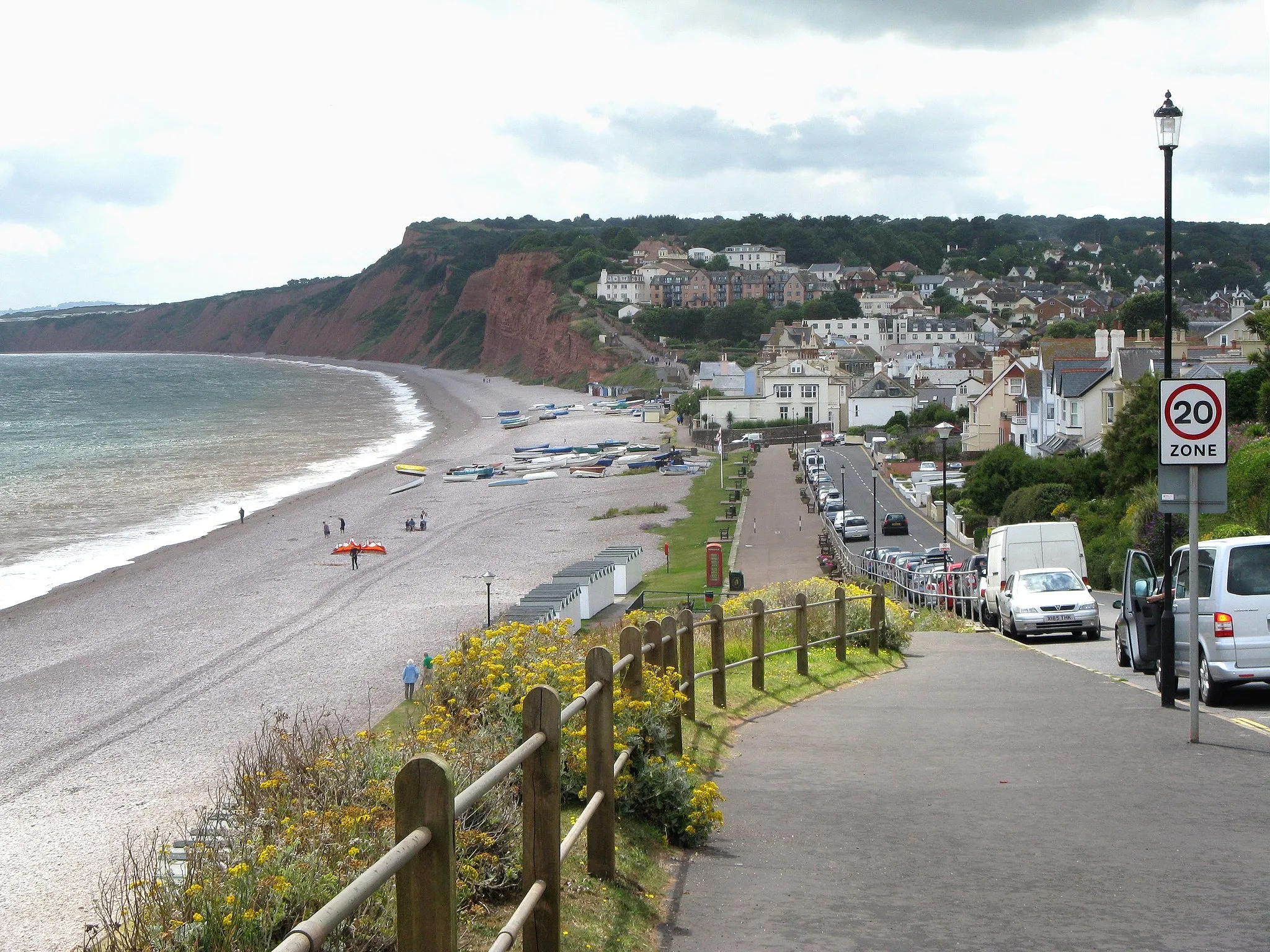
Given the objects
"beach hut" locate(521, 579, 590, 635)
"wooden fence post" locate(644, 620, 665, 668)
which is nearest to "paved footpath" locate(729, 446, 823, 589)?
"beach hut" locate(521, 579, 590, 635)

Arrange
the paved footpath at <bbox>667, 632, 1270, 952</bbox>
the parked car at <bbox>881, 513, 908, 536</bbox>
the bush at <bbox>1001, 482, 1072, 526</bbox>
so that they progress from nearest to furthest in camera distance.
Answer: the paved footpath at <bbox>667, 632, 1270, 952</bbox> → the bush at <bbox>1001, 482, 1072, 526</bbox> → the parked car at <bbox>881, 513, 908, 536</bbox>

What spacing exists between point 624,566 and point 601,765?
101 feet

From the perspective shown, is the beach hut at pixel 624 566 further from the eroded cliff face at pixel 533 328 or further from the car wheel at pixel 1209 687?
the eroded cliff face at pixel 533 328

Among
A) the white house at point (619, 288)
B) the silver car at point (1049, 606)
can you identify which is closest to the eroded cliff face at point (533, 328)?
the white house at point (619, 288)

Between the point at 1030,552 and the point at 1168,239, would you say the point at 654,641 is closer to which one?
the point at 1168,239

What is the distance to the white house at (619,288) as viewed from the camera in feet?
620

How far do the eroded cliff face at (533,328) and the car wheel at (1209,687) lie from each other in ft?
478

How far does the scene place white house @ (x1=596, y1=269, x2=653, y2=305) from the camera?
18900 centimetres

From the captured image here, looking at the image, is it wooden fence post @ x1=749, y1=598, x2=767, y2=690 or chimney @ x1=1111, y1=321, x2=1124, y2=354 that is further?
chimney @ x1=1111, y1=321, x2=1124, y2=354

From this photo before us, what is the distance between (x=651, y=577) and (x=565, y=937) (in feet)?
121

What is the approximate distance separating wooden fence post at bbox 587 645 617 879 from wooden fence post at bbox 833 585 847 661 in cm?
1034

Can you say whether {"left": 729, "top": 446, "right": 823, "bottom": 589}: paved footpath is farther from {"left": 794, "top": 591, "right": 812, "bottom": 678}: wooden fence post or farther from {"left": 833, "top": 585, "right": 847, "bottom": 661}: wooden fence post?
{"left": 794, "top": 591, "right": 812, "bottom": 678}: wooden fence post

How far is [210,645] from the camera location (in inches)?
1272

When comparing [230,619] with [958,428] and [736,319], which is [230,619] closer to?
[958,428]
